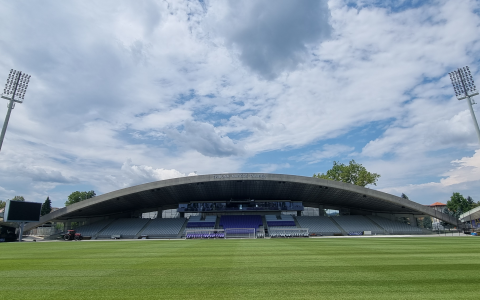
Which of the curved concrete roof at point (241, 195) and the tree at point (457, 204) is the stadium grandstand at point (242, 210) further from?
the tree at point (457, 204)

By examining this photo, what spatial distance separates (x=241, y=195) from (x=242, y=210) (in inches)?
123

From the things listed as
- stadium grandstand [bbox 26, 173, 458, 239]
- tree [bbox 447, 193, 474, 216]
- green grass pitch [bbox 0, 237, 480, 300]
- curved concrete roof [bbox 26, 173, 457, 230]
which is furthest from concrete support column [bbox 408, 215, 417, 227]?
green grass pitch [bbox 0, 237, 480, 300]

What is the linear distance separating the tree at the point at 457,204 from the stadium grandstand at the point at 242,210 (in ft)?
98.3

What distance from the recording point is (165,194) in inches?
1921

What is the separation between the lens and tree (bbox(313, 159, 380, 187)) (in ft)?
205

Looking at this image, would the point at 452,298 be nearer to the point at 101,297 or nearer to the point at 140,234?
the point at 101,297

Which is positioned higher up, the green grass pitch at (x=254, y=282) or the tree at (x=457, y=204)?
the tree at (x=457, y=204)

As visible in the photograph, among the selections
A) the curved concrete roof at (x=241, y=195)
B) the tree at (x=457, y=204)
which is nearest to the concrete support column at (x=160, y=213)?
the curved concrete roof at (x=241, y=195)

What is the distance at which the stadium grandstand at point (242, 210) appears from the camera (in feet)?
142

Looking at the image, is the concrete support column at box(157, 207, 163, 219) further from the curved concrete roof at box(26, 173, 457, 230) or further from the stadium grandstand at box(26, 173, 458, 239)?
the curved concrete roof at box(26, 173, 457, 230)

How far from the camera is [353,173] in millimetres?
64375

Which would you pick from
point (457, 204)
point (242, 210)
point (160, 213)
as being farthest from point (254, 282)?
point (457, 204)

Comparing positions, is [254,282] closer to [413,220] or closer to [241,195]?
[241,195]

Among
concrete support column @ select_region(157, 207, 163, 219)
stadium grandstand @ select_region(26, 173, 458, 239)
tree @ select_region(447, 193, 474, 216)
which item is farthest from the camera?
tree @ select_region(447, 193, 474, 216)
